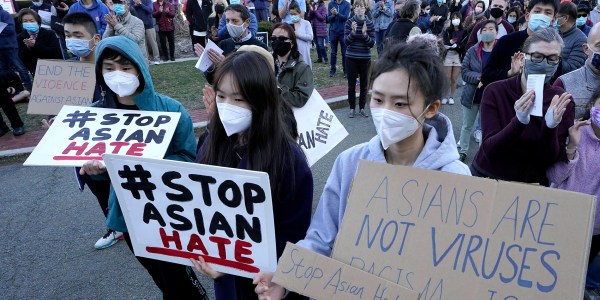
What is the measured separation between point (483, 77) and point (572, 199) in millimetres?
3397

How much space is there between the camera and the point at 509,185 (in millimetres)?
1185

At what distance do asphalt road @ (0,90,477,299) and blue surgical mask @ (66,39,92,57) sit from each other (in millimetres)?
1705

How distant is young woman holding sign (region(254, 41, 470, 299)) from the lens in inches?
58.7

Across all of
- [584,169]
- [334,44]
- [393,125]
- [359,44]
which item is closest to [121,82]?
[393,125]

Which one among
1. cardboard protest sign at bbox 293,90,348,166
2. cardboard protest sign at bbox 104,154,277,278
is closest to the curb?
cardboard protest sign at bbox 293,90,348,166

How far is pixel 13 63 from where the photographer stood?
24.9 ft

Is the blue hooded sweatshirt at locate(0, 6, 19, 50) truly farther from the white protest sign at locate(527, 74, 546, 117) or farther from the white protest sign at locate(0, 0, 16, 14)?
the white protest sign at locate(527, 74, 546, 117)

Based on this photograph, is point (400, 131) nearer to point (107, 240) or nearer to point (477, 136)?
point (107, 240)

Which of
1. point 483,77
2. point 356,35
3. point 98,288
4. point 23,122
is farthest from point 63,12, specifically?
point 483,77

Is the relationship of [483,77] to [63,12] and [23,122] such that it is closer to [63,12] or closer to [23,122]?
[23,122]

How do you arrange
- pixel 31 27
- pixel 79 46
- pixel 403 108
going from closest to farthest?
pixel 403 108, pixel 79 46, pixel 31 27

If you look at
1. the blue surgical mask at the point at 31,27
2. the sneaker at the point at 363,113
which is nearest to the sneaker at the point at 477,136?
the sneaker at the point at 363,113

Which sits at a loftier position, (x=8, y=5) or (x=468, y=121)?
(x=8, y=5)

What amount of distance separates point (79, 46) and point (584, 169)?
381 cm
